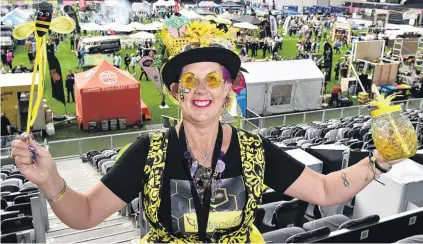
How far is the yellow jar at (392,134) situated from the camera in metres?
2.30

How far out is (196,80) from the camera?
2.25 meters

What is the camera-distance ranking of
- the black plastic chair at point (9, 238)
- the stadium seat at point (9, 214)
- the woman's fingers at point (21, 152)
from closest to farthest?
the woman's fingers at point (21, 152) → the black plastic chair at point (9, 238) → the stadium seat at point (9, 214)

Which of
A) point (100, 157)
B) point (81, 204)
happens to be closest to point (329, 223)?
point (81, 204)

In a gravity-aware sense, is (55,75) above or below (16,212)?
above

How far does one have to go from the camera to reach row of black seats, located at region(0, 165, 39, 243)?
4992 millimetres

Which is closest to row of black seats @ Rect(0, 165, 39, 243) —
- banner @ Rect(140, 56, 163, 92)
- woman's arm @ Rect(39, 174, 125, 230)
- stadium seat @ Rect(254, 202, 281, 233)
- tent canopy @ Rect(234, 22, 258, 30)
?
banner @ Rect(140, 56, 163, 92)

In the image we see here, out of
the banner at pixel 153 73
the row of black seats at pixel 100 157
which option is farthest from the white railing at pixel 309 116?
the row of black seats at pixel 100 157

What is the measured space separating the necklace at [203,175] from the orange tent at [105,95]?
12447 millimetres

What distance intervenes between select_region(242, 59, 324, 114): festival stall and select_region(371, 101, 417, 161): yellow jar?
1361 cm

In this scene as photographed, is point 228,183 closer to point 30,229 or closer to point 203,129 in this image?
point 203,129

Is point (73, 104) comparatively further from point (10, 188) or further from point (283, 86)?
point (10, 188)

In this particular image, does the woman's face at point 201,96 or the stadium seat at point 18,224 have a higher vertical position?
the woman's face at point 201,96

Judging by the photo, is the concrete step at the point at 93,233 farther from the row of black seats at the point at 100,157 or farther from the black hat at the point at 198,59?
the black hat at the point at 198,59

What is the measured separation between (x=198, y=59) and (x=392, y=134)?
114 cm
